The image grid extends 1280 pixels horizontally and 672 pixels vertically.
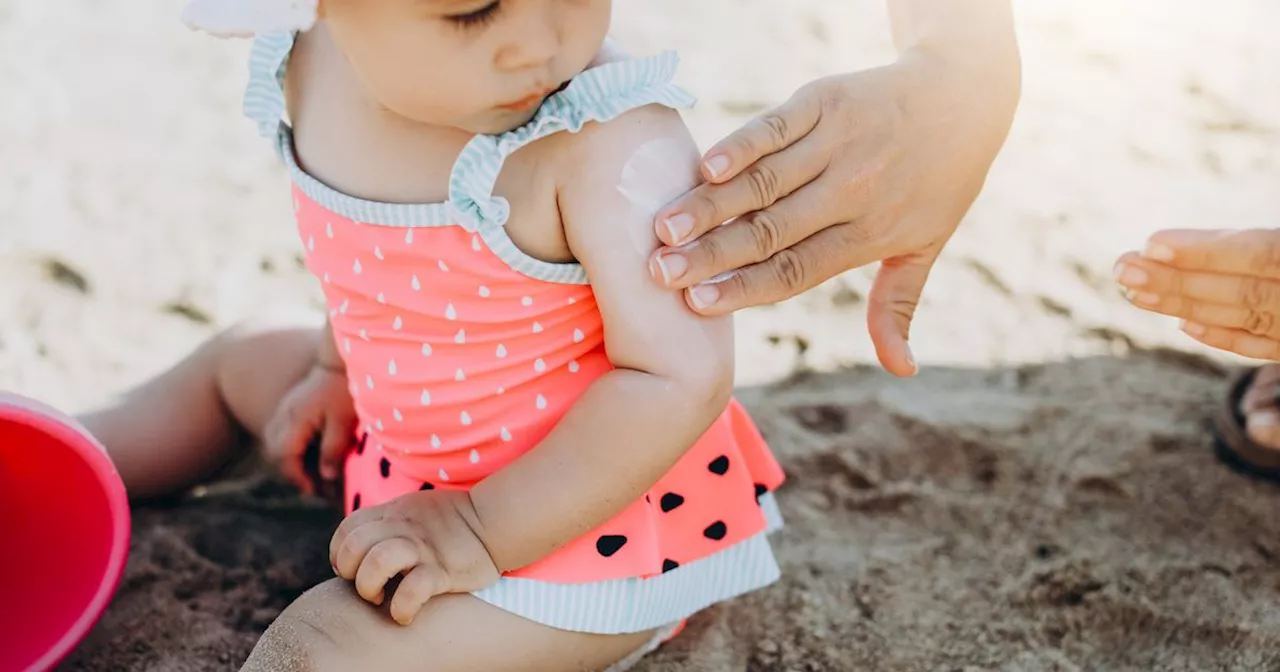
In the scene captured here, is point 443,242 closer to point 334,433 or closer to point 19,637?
point 334,433

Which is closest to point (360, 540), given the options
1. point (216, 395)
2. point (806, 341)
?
point (216, 395)

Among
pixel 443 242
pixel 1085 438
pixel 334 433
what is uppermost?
pixel 443 242

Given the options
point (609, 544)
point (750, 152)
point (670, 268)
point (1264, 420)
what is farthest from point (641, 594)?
point (1264, 420)

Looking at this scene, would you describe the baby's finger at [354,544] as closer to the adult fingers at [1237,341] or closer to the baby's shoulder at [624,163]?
the baby's shoulder at [624,163]

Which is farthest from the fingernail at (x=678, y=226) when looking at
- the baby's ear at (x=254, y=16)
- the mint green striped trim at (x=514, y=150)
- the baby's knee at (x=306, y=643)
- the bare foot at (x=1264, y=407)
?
the bare foot at (x=1264, y=407)

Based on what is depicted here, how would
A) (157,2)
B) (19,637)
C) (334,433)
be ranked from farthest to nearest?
(157,2) → (334,433) → (19,637)

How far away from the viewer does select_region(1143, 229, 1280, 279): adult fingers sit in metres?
1.35

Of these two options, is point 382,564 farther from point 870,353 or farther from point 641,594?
point 870,353

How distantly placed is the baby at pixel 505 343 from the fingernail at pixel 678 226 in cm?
3

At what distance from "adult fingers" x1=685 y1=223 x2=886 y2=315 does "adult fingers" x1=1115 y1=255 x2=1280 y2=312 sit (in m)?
0.29

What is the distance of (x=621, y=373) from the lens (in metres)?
1.17

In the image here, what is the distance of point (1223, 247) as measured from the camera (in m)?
1.37

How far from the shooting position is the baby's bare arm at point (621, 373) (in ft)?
3.75

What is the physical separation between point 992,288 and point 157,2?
6.21 ft
